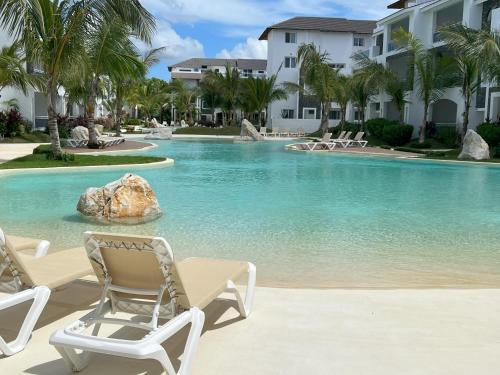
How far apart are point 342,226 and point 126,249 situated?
663cm

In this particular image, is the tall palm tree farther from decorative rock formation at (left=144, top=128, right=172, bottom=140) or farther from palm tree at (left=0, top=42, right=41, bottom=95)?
decorative rock formation at (left=144, top=128, right=172, bottom=140)

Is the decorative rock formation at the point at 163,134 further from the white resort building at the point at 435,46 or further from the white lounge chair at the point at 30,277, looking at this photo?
the white lounge chair at the point at 30,277

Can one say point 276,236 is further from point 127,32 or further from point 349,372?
point 127,32

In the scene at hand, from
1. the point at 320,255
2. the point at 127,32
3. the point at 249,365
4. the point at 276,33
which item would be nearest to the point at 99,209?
the point at 320,255

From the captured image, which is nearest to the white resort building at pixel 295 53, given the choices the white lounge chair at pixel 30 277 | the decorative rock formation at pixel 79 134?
the decorative rock formation at pixel 79 134

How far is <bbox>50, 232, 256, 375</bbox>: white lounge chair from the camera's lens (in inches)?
117

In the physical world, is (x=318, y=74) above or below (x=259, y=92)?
above

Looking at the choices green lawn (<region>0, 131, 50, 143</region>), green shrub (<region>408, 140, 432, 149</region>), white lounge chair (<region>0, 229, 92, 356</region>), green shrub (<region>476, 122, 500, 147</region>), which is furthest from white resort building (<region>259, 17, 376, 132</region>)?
white lounge chair (<region>0, 229, 92, 356</region>)

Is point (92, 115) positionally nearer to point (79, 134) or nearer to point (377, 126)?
point (79, 134)

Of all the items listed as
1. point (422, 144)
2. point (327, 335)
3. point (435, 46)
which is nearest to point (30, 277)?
point (327, 335)

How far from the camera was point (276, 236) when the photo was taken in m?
8.52

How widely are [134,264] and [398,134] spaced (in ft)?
110

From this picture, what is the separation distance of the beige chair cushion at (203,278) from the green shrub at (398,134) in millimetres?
32246

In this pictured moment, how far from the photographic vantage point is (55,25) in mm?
16125
